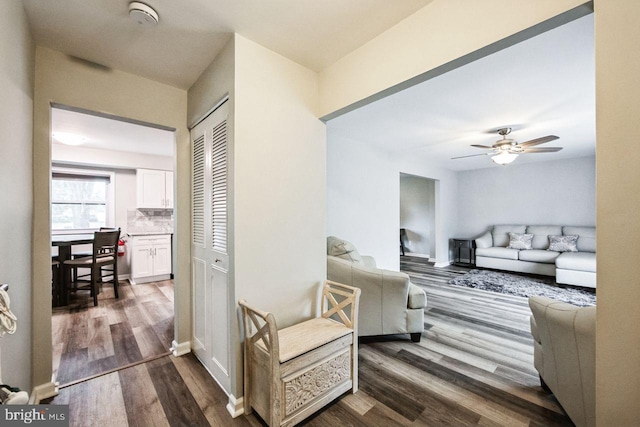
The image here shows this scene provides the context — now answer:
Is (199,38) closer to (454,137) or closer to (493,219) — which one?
(454,137)

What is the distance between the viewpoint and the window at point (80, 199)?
174 inches

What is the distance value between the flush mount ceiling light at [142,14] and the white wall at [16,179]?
49 cm

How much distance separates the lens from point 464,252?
21.5 feet

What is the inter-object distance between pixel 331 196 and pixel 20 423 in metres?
3.23

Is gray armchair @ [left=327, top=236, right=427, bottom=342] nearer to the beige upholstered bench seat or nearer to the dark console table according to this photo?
the beige upholstered bench seat

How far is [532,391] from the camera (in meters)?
1.81

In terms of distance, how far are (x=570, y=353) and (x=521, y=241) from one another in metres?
5.12

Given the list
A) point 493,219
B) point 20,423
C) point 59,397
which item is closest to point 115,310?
point 59,397

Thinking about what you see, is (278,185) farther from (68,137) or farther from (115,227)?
(115,227)

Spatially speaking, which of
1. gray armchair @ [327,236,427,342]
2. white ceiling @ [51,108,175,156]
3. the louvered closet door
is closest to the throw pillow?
gray armchair @ [327,236,427,342]

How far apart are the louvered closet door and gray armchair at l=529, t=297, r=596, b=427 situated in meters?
1.97

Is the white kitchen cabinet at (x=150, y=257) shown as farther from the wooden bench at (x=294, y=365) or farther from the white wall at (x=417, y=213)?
the white wall at (x=417, y=213)

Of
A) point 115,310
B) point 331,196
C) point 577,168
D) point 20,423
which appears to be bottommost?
point 115,310

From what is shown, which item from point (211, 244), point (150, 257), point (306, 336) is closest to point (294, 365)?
point (306, 336)
